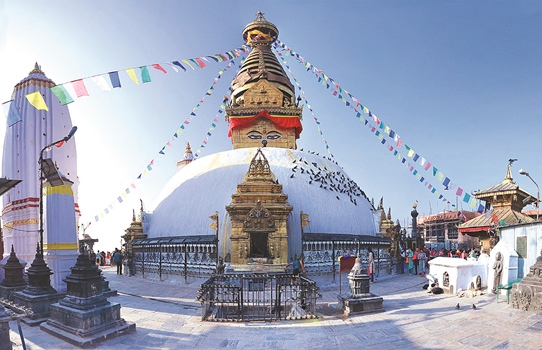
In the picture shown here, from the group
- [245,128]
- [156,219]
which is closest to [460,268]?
[156,219]

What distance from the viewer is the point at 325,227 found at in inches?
583

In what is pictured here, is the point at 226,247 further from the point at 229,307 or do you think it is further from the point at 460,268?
the point at 460,268

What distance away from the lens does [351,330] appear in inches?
258

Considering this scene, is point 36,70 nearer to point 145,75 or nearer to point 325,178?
point 145,75

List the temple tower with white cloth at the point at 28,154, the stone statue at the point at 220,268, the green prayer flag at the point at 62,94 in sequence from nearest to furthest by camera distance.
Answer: the green prayer flag at the point at 62,94 < the stone statue at the point at 220,268 < the temple tower with white cloth at the point at 28,154

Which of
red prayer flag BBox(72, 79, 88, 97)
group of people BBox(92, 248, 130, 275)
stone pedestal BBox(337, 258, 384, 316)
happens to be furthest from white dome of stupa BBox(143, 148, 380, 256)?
red prayer flag BBox(72, 79, 88, 97)

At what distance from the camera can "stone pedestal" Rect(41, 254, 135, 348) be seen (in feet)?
19.1

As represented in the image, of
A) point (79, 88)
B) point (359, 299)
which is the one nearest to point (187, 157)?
point (79, 88)

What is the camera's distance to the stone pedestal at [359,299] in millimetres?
7871

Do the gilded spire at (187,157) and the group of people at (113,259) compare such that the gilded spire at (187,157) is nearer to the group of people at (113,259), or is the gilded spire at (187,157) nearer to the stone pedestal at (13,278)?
the group of people at (113,259)

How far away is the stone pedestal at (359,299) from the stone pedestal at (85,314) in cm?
486

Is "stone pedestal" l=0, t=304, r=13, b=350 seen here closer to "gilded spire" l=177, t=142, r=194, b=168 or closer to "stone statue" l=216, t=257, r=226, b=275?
"stone statue" l=216, t=257, r=226, b=275

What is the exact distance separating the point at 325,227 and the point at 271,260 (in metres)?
3.39

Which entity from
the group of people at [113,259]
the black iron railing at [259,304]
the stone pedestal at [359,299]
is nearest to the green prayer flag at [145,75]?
the black iron railing at [259,304]
